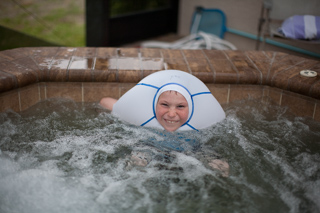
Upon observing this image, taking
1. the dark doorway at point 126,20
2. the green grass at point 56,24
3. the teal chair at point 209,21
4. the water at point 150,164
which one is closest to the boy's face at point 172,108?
the water at point 150,164

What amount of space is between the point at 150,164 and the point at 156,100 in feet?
1.55

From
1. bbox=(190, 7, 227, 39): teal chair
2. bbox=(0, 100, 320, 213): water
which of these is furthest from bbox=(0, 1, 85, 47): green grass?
bbox=(0, 100, 320, 213): water

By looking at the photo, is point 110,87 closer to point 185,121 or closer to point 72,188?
point 185,121

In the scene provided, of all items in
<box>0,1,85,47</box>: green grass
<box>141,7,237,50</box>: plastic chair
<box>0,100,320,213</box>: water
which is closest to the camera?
<box>0,100,320,213</box>: water

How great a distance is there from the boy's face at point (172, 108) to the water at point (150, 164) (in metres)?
0.15

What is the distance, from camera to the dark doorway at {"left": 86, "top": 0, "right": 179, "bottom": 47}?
5730 millimetres

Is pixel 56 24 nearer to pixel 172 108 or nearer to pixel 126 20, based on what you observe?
pixel 126 20

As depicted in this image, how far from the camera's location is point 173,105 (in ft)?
9.30

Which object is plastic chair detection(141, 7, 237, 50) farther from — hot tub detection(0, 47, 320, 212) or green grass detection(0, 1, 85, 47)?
hot tub detection(0, 47, 320, 212)

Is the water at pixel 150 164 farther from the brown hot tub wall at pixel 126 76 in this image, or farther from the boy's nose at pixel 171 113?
the boy's nose at pixel 171 113

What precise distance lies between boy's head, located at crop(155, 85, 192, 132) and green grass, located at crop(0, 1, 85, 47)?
4.29 meters

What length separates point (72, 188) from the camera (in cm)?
257

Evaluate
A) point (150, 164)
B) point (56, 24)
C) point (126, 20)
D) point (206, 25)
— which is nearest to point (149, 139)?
point (150, 164)

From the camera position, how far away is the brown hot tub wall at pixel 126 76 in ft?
10.9
